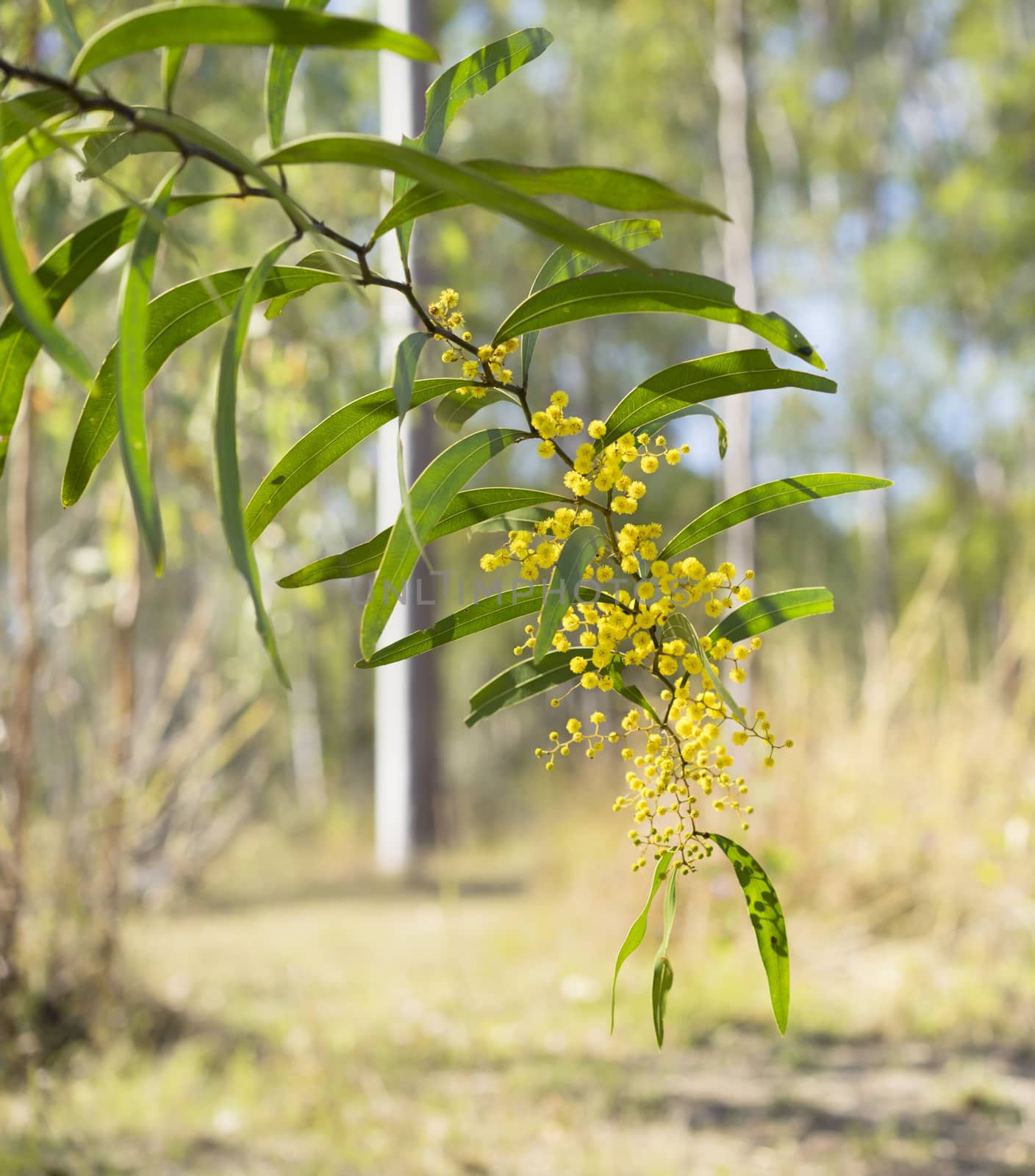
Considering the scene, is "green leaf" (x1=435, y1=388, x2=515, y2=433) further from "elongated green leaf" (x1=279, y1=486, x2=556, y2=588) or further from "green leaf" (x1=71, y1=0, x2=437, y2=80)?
"green leaf" (x1=71, y1=0, x2=437, y2=80)

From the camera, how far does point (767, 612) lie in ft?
1.85

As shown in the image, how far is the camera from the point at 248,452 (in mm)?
3281

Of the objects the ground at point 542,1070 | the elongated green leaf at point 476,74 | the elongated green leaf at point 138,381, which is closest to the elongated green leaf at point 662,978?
the elongated green leaf at point 138,381

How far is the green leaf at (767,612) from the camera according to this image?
1.82ft

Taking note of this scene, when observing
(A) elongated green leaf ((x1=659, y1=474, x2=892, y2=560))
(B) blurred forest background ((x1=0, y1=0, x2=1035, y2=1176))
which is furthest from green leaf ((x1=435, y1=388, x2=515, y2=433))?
(B) blurred forest background ((x1=0, y1=0, x2=1035, y2=1176))

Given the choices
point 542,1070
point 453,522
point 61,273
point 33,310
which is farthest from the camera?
point 542,1070

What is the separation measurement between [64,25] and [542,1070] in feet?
7.32

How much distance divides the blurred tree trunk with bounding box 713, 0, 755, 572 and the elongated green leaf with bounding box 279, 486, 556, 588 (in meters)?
4.05

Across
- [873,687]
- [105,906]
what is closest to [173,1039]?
[105,906]

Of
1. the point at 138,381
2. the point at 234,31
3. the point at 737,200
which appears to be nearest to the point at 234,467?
the point at 138,381

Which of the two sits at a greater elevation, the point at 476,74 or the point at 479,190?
the point at 476,74

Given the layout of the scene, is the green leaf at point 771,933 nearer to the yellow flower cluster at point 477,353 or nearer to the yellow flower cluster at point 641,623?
the yellow flower cluster at point 641,623

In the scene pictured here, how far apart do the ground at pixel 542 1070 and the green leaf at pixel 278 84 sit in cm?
170

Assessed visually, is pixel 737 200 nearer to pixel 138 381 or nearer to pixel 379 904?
pixel 379 904
